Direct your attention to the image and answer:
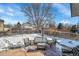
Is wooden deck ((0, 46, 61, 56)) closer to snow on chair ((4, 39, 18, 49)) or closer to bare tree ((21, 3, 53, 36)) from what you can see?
snow on chair ((4, 39, 18, 49))

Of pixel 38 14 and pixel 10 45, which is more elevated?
pixel 38 14

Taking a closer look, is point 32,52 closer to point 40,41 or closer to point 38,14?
point 40,41

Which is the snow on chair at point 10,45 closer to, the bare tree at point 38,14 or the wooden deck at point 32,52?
the wooden deck at point 32,52

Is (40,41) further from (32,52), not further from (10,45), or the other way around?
(10,45)

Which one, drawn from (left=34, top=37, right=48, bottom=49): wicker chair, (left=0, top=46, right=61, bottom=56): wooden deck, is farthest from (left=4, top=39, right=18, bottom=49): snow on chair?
(left=34, top=37, right=48, bottom=49): wicker chair

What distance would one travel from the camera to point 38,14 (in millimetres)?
948

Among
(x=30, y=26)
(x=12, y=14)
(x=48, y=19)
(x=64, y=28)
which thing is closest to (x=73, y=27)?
(x=64, y=28)

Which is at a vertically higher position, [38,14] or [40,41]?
[38,14]

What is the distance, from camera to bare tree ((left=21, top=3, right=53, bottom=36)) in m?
0.94

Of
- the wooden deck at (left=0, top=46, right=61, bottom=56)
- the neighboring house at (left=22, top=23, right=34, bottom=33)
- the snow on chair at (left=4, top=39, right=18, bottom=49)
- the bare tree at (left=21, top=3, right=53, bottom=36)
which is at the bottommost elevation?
the wooden deck at (left=0, top=46, right=61, bottom=56)

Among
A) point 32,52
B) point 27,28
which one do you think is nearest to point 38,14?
point 27,28

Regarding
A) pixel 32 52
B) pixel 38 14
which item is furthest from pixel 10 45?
pixel 38 14

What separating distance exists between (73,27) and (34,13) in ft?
0.83

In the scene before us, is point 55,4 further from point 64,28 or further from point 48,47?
point 48,47
